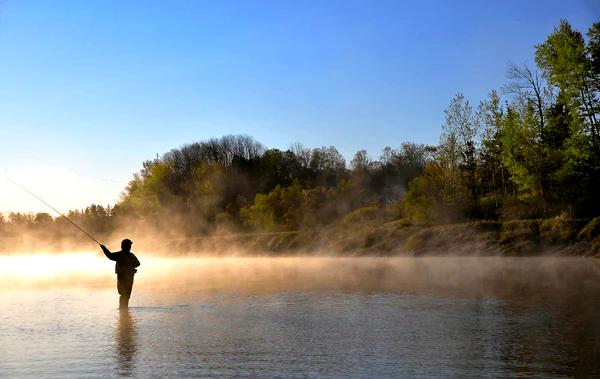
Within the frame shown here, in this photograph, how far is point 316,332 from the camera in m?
13.0

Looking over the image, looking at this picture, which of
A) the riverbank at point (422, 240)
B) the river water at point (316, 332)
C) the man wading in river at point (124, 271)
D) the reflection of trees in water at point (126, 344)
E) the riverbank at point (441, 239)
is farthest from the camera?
the riverbank at point (422, 240)

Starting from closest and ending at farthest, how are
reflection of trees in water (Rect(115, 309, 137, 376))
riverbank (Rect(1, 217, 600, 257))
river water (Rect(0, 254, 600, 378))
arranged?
river water (Rect(0, 254, 600, 378)) → reflection of trees in water (Rect(115, 309, 137, 376)) → riverbank (Rect(1, 217, 600, 257))

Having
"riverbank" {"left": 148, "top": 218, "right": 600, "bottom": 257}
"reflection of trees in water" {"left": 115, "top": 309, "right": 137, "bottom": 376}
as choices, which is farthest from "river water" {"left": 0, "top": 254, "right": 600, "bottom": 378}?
"riverbank" {"left": 148, "top": 218, "right": 600, "bottom": 257}

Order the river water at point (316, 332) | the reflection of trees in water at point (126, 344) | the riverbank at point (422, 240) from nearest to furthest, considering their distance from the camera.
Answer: the river water at point (316, 332) < the reflection of trees in water at point (126, 344) < the riverbank at point (422, 240)

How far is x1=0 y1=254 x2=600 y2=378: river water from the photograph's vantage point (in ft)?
31.6

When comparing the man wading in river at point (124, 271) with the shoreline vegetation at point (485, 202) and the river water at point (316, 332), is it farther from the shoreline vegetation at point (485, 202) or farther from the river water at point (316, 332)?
the shoreline vegetation at point (485, 202)

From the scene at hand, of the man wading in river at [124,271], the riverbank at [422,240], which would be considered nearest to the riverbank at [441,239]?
the riverbank at [422,240]

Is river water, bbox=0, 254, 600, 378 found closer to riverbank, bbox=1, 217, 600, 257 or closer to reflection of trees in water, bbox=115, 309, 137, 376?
reflection of trees in water, bbox=115, 309, 137, 376

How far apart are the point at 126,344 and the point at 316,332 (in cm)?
410

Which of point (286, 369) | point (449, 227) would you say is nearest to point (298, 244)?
point (449, 227)

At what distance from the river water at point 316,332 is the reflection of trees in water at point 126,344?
41mm

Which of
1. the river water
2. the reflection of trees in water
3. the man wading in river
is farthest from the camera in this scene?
the man wading in river

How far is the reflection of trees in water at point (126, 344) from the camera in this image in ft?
32.5

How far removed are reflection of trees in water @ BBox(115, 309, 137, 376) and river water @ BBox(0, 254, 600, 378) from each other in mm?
41
